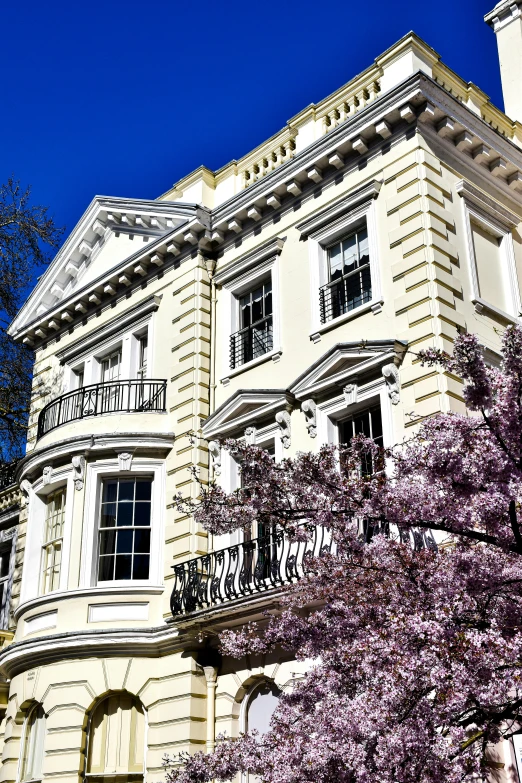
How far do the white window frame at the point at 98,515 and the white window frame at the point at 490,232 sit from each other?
7322 millimetres

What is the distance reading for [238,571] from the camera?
1747 cm

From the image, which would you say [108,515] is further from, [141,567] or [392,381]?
[392,381]

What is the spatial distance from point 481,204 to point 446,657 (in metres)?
11.6

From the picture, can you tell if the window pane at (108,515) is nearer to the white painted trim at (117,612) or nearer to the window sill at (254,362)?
the white painted trim at (117,612)

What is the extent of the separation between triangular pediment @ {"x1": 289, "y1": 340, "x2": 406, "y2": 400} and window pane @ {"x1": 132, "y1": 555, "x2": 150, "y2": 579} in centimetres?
473

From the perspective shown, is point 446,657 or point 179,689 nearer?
point 446,657

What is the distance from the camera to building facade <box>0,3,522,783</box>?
55.0 ft

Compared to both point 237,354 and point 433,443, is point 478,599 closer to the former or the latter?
point 433,443

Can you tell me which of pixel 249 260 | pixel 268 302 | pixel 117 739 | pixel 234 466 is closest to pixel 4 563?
pixel 117 739

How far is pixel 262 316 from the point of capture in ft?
65.3

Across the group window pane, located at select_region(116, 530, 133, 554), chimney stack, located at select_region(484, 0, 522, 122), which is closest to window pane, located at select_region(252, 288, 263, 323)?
window pane, located at select_region(116, 530, 133, 554)

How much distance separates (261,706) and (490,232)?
9.76 metres

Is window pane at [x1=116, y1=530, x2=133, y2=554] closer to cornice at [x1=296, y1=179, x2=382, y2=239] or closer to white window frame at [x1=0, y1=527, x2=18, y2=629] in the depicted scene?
white window frame at [x1=0, y1=527, x2=18, y2=629]

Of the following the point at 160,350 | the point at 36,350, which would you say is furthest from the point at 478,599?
the point at 36,350
